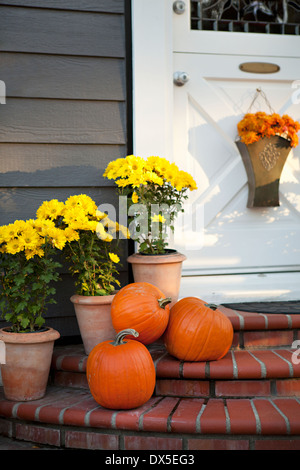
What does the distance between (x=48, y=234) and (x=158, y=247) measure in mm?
594

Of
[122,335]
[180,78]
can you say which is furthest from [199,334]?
[180,78]

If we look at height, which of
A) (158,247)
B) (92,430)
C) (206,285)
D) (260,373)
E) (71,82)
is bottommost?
(92,430)

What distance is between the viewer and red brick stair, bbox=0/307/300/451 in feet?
6.01

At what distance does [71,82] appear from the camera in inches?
102

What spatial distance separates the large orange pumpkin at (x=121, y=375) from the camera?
1912 millimetres

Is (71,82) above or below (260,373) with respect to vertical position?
above

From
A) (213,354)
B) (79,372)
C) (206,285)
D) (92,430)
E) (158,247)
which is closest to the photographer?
(92,430)

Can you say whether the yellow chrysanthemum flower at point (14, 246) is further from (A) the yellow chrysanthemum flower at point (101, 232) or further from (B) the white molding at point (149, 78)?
(B) the white molding at point (149, 78)

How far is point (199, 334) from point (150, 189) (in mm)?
777

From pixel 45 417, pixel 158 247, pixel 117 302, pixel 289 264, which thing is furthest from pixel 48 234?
pixel 289 264

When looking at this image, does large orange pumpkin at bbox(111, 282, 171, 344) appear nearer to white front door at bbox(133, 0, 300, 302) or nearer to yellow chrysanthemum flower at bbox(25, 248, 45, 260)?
yellow chrysanthemum flower at bbox(25, 248, 45, 260)

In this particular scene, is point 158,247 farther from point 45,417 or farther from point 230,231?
point 45,417

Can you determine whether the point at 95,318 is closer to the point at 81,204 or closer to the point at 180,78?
the point at 81,204

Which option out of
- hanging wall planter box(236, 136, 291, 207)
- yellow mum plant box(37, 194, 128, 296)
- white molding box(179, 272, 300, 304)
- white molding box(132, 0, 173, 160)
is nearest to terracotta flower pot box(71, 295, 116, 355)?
yellow mum plant box(37, 194, 128, 296)
